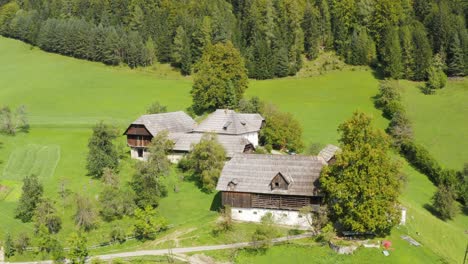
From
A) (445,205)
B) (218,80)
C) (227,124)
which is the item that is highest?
(218,80)

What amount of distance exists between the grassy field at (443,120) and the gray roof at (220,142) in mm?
35537

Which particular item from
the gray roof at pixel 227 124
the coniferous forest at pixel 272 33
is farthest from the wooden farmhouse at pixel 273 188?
the coniferous forest at pixel 272 33

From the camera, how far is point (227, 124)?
74250 millimetres

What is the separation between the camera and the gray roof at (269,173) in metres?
51.7

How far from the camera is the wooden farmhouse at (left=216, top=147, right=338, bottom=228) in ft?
169

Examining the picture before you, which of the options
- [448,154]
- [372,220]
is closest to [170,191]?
[372,220]

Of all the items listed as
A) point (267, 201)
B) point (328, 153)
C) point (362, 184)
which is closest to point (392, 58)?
point (328, 153)

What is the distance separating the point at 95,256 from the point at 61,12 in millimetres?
125065

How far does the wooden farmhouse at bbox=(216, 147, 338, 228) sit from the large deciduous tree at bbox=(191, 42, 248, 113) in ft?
128

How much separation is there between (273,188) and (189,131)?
2686 centimetres

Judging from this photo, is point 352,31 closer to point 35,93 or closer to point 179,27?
point 179,27

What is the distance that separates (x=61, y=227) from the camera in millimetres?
50219

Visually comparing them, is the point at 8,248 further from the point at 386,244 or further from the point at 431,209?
the point at 431,209

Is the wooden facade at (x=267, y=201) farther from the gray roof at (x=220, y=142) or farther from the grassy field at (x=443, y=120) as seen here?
the grassy field at (x=443, y=120)
